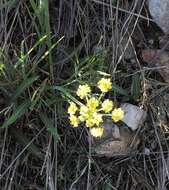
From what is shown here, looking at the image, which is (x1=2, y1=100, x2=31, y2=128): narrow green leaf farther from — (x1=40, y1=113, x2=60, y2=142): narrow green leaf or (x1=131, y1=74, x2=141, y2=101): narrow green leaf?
(x1=131, y1=74, x2=141, y2=101): narrow green leaf

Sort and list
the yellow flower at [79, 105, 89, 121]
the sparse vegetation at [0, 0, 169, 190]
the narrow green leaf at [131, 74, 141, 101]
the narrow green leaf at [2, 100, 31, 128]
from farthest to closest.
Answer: the narrow green leaf at [131, 74, 141, 101] < the sparse vegetation at [0, 0, 169, 190] < the narrow green leaf at [2, 100, 31, 128] < the yellow flower at [79, 105, 89, 121]

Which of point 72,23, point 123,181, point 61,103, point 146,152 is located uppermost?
point 72,23

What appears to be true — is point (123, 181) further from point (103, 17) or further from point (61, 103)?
point (103, 17)

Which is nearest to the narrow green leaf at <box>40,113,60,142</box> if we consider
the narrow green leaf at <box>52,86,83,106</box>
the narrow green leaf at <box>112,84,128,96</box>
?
the narrow green leaf at <box>52,86,83,106</box>

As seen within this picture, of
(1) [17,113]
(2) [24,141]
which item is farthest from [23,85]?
(2) [24,141]

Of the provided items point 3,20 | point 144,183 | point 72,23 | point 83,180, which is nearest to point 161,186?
point 144,183

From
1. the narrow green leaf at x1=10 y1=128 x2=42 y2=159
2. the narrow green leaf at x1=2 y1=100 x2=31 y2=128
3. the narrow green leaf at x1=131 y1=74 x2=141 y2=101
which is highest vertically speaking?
the narrow green leaf at x1=131 y1=74 x2=141 y2=101

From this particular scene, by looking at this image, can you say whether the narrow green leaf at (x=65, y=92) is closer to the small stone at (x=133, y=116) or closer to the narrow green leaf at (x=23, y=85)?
the narrow green leaf at (x=23, y=85)
